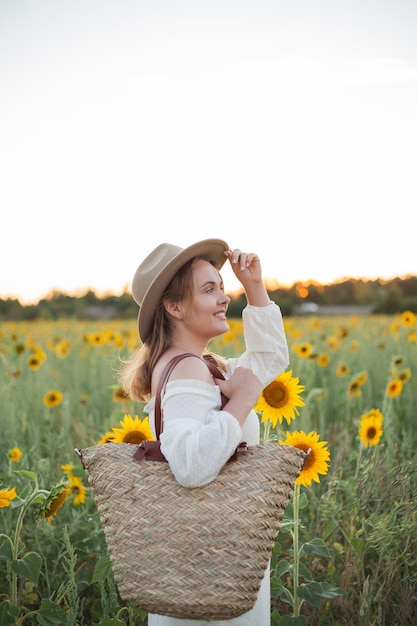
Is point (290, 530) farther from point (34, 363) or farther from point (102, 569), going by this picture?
point (34, 363)

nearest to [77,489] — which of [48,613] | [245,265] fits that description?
[48,613]

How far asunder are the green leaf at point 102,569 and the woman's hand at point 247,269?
1.05 m

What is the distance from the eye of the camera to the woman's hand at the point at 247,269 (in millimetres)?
2100

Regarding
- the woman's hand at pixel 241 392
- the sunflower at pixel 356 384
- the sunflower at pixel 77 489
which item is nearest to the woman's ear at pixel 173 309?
the woman's hand at pixel 241 392

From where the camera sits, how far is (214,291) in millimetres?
2047

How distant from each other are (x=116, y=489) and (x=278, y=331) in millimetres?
713

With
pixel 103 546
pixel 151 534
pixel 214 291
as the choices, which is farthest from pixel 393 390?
pixel 151 534

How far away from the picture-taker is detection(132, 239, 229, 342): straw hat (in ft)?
6.66

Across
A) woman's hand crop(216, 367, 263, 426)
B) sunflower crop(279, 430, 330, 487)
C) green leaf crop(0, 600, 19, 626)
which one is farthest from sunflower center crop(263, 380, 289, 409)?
green leaf crop(0, 600, 19, 626)

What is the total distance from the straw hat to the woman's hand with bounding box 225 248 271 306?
45mm

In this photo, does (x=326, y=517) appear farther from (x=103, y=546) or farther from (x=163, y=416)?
(x=163, y=416)

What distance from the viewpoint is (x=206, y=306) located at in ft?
6.57

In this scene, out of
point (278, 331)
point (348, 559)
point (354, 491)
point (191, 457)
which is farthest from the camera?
point (354, 491)

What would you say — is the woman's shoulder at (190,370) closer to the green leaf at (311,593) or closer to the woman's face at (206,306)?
the woman's face at (206,306)
